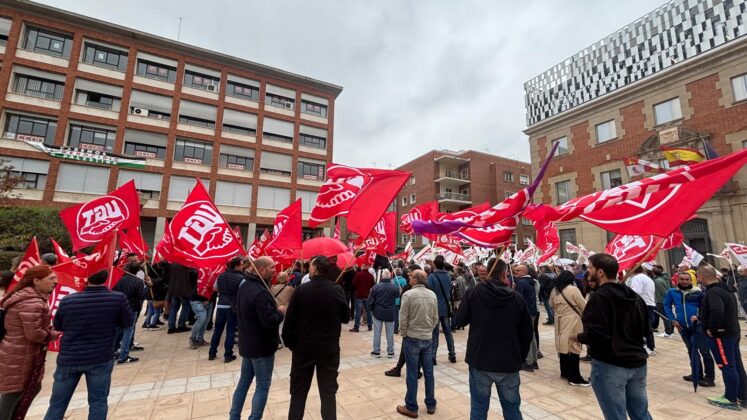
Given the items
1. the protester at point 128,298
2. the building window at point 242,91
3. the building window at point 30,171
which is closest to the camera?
the protester at point 128,298

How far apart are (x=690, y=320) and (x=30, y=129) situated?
35.8 metres

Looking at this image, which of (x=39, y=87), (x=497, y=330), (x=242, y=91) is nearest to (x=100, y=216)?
(x=497, y=330)

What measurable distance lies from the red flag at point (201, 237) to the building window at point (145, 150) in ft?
88.0

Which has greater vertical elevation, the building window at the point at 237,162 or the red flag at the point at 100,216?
the building window at the point at 237,162

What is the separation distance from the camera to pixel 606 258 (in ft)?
10.0

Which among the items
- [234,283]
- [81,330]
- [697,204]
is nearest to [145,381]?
[234,283]

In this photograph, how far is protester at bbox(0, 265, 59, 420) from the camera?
3023 mm

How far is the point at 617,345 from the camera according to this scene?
278cm

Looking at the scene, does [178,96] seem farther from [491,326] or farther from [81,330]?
[491,326]

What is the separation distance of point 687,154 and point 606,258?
1507 cm

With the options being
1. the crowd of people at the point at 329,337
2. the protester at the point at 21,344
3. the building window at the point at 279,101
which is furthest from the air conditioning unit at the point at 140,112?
the protester at the point at 21,344

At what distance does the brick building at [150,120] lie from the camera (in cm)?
2359

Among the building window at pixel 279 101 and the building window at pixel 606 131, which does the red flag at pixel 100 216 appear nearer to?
the building window at pixel 606 131

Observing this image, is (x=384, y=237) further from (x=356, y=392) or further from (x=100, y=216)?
(x=100, y=216)
